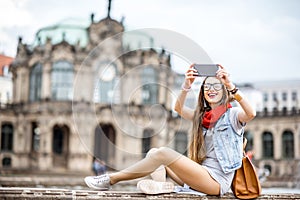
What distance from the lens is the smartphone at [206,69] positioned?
560 cm

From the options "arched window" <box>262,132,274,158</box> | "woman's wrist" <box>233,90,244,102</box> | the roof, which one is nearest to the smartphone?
"woman's wrist" <box>233,90,244,102</box>

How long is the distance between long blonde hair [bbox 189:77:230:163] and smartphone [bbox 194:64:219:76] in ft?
1.05

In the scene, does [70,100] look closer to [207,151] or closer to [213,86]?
[207,151]

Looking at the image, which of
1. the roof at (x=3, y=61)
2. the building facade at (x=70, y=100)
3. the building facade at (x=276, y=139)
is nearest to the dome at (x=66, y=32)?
the building facade at (x=70, y=100)

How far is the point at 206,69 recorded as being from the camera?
5656mm

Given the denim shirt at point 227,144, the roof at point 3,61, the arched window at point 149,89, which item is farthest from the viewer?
the roof at point 3,61

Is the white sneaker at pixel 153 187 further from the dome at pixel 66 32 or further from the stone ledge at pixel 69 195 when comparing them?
the dome at pixel 66 32

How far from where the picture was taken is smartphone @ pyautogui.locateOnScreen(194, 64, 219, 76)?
5.60m

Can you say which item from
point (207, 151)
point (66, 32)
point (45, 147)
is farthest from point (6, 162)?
point (207, 151)

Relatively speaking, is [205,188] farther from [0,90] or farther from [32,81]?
[0,90]

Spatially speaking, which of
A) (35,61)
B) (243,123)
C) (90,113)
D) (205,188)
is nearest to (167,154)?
(205,188)

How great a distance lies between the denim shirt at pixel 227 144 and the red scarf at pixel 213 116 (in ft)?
0.14

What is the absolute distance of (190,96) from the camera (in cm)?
643

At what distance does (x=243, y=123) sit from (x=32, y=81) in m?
40.3
